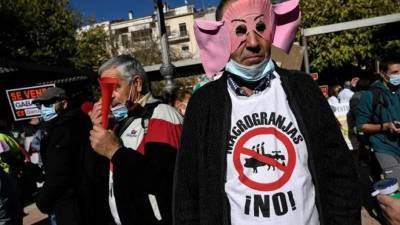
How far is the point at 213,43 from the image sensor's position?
6.26ft

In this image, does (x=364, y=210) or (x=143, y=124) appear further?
(x=364, y=210)

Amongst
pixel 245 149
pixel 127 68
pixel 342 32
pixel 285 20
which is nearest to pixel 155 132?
pixel 127 68

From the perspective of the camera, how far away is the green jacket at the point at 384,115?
191 inches

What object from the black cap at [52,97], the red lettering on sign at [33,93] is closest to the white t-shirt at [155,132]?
the black cap at [52,97]

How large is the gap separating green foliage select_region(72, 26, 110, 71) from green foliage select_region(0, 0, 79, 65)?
1.70ft

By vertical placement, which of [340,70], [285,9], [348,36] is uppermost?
[285,9]

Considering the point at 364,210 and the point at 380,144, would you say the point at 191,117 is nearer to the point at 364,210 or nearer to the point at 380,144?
the point at 380,144

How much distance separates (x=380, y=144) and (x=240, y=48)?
3.57 meters

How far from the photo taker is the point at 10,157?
626cm

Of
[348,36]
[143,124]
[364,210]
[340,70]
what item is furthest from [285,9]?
[340,70]

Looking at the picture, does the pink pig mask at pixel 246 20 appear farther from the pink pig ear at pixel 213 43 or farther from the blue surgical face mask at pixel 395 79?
the blue surgical face mask at pixel 395 79

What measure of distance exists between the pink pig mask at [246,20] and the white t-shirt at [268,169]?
0.26 metres

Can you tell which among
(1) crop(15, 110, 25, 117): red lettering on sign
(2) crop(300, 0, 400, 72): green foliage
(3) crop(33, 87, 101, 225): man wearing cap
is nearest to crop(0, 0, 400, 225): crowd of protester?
(3) crop(33, 87, 101, 225): man wearing cap

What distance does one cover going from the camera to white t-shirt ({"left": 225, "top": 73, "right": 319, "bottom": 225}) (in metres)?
1.68
